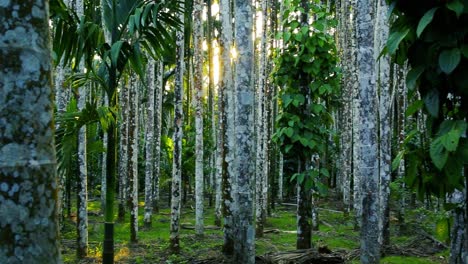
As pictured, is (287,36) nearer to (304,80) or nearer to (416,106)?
(304,80)

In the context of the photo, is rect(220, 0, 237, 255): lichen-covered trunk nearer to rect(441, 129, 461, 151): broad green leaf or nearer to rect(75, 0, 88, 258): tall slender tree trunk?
rect(75, 0, 88, 258): tall slender tree trunk

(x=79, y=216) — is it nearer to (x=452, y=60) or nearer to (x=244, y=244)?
(x=244, y=244)

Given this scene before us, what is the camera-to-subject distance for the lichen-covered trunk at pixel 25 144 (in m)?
1.48

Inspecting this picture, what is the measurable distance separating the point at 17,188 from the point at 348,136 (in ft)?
49.3

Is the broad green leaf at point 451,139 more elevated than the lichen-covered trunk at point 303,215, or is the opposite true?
the broad green leaf at point 451,139

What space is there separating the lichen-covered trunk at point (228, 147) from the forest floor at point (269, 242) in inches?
21.4

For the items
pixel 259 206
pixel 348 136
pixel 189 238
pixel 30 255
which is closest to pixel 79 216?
pixel 189 238

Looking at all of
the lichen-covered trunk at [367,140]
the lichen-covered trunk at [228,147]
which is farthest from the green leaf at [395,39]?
the lichen-covered trunk at [228,147]

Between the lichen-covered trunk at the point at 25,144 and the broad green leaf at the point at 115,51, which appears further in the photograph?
the broad green leaf at the point at 115,51

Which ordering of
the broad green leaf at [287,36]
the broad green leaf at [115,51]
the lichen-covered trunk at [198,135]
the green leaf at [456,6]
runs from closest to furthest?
the green leaf at [456,6], the broad green leaf at [115,51], the broad green leaf at [287,36], the lichen-covered trunk at [198,135]

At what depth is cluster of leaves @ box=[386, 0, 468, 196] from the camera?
79.3 inches

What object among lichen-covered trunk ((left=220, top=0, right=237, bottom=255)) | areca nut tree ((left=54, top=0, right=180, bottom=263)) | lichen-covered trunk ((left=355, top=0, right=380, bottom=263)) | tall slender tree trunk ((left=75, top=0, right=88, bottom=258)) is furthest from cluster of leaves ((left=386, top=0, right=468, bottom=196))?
tall slender tree trunk ((left=75, top=0, right=88, bottom=258))

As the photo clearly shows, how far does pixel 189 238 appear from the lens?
11.6 metres

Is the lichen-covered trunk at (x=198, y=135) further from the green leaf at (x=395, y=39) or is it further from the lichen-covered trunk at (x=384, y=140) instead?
the green leaf at (x=395, y=39)
